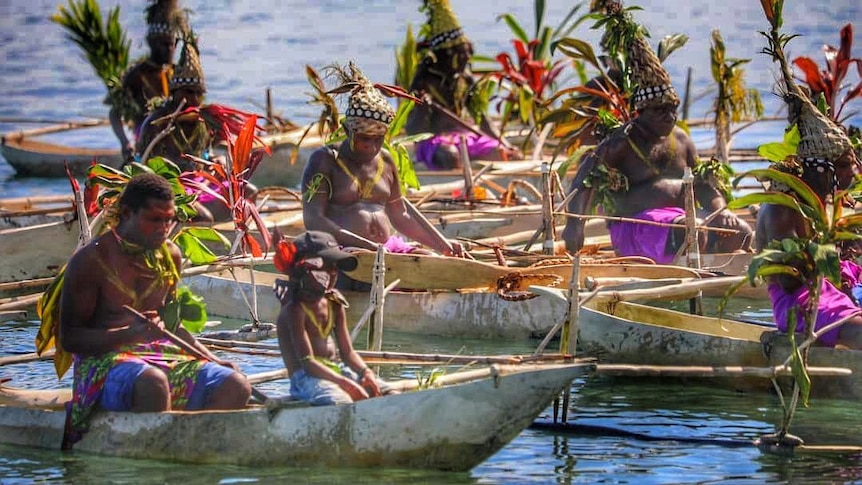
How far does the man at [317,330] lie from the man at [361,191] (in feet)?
8.20

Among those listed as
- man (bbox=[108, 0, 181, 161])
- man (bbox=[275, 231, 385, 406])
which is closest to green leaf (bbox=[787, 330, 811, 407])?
man (bbox=[275, 231, 385, 406])

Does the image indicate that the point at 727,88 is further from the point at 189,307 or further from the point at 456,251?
the point at 189,307

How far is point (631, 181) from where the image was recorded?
9.48 meters

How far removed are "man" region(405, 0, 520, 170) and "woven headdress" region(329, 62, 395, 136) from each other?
497 cm

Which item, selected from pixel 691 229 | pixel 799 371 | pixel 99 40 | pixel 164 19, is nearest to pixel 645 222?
pixel 691 229

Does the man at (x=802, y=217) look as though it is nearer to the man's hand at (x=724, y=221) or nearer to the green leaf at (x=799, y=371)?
the green leaf at (x=799, y=371)

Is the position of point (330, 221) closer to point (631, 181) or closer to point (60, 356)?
point (631, 181)

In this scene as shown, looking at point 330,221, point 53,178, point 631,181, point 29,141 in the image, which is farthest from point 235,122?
point 29,141

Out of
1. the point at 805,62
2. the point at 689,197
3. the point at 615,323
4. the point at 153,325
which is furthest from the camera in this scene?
the point at 805,62

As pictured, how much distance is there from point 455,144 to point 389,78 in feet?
33.6

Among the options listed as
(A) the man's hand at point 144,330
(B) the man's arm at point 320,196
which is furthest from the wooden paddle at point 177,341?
(B) the man's arm at point 320,196

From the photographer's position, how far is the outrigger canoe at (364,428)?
18.9 ft

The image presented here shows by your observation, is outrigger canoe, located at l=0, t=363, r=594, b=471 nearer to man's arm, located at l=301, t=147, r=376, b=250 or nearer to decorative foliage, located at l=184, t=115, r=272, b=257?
decorative foliage, located at l=184, t=115, r=272, b=257

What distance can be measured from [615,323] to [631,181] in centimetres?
213
